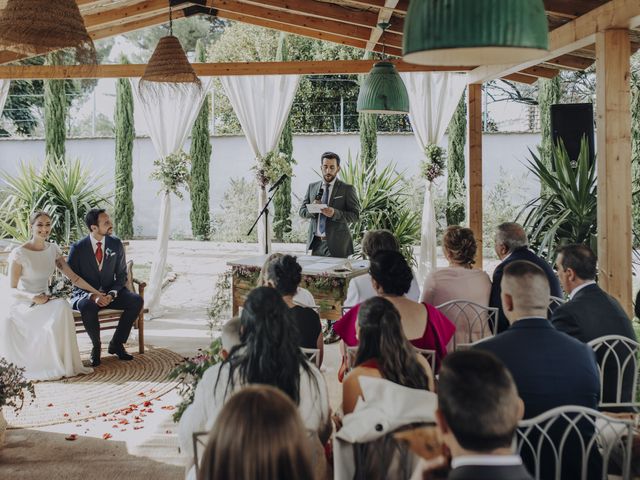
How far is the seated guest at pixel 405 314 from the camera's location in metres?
3.17

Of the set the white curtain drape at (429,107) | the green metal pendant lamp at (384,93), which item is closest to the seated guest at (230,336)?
the green metal pendant lamp at (384,93)

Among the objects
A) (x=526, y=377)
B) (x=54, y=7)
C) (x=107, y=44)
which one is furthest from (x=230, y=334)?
(x=107, y=44)

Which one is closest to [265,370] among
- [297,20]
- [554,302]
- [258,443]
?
[258,443]

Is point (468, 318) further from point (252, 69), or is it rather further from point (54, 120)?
point (54, 120)

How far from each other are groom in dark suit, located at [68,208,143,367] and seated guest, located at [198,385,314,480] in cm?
466

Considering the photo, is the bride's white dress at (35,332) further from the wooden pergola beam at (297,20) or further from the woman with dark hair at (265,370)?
the wooden pergola beam at (297,20)

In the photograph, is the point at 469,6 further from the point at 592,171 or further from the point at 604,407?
the point at 592,171

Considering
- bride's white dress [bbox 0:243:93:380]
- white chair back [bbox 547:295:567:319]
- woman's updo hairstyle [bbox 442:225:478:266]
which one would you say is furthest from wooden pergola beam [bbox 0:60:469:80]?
white chair back [bbox 547:295:567:319]

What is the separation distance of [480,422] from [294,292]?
214 cm

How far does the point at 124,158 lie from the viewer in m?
13.7

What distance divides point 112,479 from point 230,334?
4.97ft

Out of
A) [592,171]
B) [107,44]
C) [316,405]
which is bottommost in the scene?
[316,405]

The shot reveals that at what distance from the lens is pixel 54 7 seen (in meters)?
3.15

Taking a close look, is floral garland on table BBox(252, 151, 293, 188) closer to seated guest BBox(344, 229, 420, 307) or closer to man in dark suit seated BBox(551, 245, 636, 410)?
seated guest BBox(344, 229, 420, 307)
